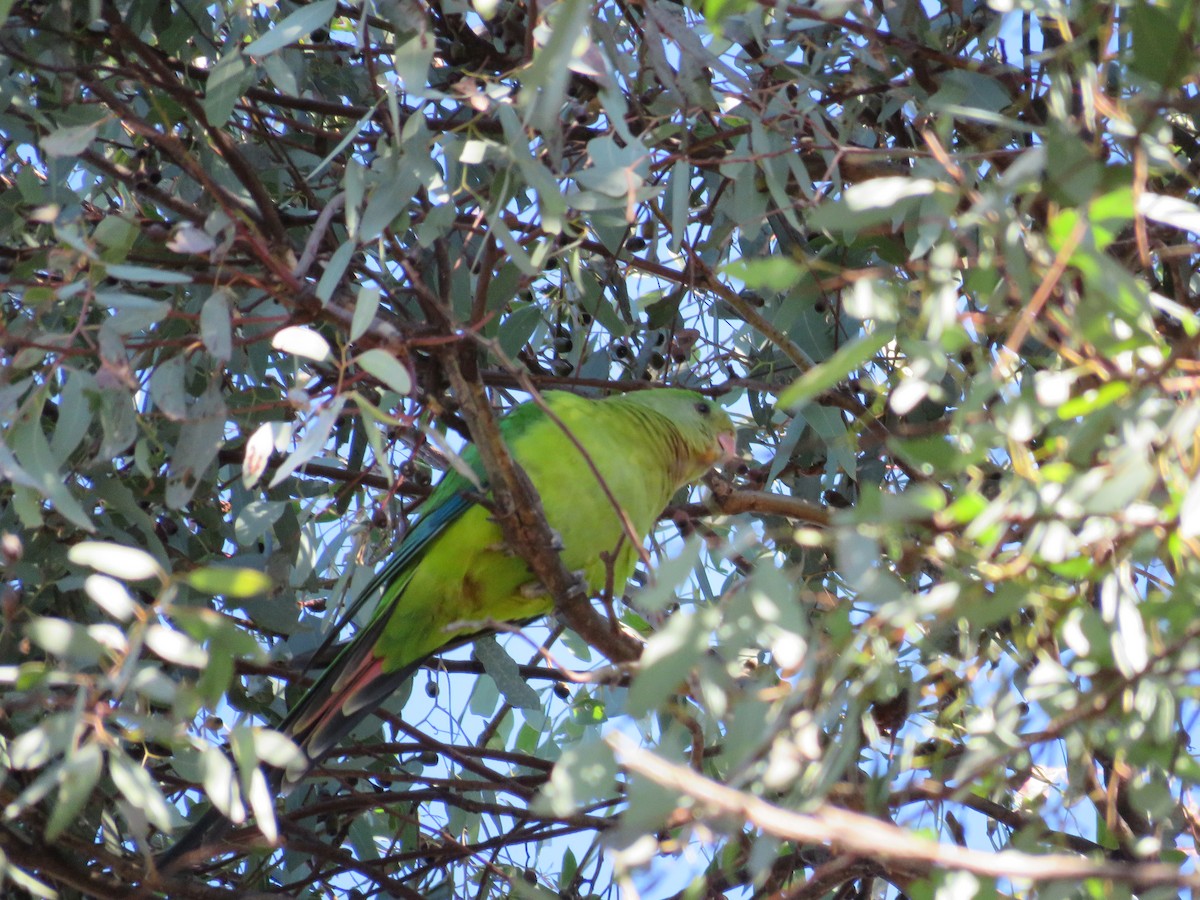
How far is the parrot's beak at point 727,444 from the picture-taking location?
9.62 feet

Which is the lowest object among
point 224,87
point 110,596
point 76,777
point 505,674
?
point 505,674

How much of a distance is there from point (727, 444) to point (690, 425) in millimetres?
179

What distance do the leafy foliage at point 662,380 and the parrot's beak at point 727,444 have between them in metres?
0.09

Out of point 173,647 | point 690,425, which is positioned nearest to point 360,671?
point 690,425

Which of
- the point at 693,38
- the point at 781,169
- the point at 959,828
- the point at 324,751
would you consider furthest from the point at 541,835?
the point at 693,38

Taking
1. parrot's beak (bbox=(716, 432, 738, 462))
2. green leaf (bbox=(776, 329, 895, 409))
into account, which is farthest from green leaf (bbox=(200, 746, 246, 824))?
parrot's beak (bbox=(716, 432, 738, 462))

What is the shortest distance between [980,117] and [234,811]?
1112 millimetres

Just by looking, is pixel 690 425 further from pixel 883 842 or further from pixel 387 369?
pixel 883 842

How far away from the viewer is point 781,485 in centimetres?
329

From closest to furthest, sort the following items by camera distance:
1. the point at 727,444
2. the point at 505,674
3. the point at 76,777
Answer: the point at 76,777 → the point at 505,674 → the point at 727,444

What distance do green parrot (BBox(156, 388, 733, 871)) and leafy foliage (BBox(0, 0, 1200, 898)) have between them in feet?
0.36

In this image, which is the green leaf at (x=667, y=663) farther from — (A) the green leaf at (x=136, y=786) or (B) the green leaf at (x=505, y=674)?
(B) the green leaf at (x=505, y=674)

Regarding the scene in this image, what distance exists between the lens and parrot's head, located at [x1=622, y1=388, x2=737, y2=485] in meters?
2.79

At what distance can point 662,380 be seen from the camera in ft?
10.1
